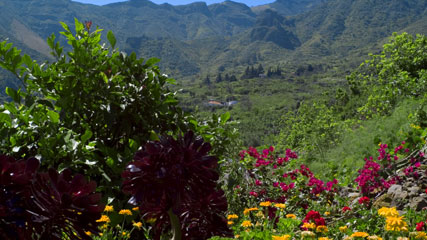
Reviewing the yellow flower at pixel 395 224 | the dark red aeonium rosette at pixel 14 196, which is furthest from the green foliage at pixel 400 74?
the dark red aeonium rosette at pixel 14 196

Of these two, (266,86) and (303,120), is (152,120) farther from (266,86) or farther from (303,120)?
(266,86)

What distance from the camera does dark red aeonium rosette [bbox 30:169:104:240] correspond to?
0.79m

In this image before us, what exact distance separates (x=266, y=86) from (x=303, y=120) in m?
120

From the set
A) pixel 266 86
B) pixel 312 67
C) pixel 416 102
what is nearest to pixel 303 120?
pixel 416 102

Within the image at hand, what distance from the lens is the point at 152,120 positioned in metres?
2.32

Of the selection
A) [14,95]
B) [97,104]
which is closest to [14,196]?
[14,95]

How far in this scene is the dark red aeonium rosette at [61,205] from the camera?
2.61 ft

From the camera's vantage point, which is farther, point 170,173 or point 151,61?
point 151,61

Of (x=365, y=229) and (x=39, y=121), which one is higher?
(x=39, y=121)

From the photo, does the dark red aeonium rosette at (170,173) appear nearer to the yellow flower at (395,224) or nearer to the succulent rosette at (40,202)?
the succulent rosette at (40,202)

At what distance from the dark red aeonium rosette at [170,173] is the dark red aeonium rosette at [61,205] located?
14cm

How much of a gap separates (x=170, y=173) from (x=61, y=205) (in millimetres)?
291

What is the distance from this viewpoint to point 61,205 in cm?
81

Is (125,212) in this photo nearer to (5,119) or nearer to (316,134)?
(5,119)
